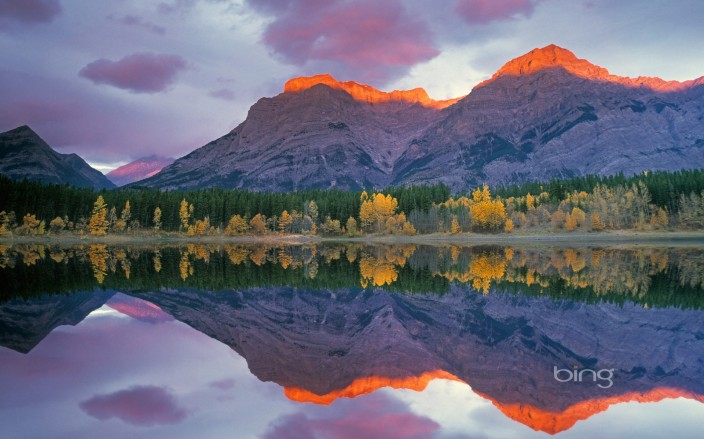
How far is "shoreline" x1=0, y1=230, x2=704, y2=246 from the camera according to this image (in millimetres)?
138125

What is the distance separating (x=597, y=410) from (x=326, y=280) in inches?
1401

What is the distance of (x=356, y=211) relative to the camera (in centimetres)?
18300

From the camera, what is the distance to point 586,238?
470 feet

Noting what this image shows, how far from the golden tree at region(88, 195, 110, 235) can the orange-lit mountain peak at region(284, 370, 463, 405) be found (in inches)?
6717

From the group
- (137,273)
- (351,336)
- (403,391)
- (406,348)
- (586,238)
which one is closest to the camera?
(403,391)

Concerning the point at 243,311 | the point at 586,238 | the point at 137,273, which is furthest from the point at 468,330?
the point at 586,238

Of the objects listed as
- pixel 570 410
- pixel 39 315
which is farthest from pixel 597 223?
pixel 570 410

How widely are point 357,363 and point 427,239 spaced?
144 metres

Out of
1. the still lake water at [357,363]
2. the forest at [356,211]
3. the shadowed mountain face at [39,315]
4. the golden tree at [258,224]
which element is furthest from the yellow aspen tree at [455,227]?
the shadowed mountain face at [39,315]

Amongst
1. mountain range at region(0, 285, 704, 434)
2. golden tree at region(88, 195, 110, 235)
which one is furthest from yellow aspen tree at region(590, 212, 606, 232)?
golden tree at region(88, 195, 110, 235)

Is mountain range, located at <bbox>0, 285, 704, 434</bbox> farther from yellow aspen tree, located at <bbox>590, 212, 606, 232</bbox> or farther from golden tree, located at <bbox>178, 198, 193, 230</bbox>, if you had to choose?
golden tree, located at <bbox>178, 198, 193, 230</bbox>

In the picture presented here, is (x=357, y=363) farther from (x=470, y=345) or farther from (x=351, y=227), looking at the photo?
(x=351, y=227)

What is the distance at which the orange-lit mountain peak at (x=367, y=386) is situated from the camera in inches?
599

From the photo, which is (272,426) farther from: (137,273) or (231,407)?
(137,273)
